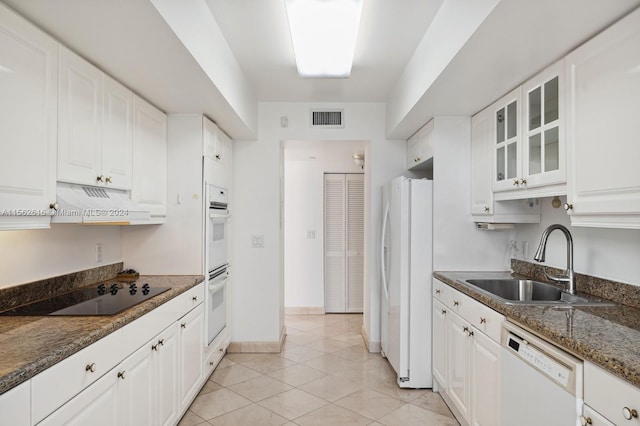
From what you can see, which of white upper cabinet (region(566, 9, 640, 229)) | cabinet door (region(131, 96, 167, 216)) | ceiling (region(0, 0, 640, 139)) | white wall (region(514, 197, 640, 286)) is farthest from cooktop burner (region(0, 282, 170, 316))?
white wall (region(514, 197, 640, 286))

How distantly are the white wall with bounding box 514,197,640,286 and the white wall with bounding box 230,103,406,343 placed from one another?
1.56 m

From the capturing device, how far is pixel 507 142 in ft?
8.07

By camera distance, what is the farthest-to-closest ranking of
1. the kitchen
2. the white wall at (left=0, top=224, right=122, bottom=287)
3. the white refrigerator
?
1. the white refrigerator
2. the white wall at (left=0, top=224, right=122, bottom=287)
3. the kitchen

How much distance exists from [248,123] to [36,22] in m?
1.87

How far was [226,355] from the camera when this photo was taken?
3.70m

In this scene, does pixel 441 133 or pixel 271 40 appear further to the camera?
pixel 441 133

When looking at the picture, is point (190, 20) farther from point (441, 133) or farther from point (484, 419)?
point (484, 419)

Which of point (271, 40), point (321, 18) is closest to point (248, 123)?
point (271, 40)

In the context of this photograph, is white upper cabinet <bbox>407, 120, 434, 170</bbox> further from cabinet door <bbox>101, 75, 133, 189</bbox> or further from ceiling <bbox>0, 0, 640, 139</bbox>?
cabinet door <bbox>101, 75, 133, 189</bbox>

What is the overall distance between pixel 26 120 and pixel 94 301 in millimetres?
962

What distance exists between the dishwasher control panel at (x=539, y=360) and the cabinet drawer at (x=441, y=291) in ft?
2.87

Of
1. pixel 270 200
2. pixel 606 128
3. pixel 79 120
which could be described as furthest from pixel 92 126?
pixel 606 128

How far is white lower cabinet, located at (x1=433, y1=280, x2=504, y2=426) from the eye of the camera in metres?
1.93

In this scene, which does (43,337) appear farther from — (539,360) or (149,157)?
(539,360)
